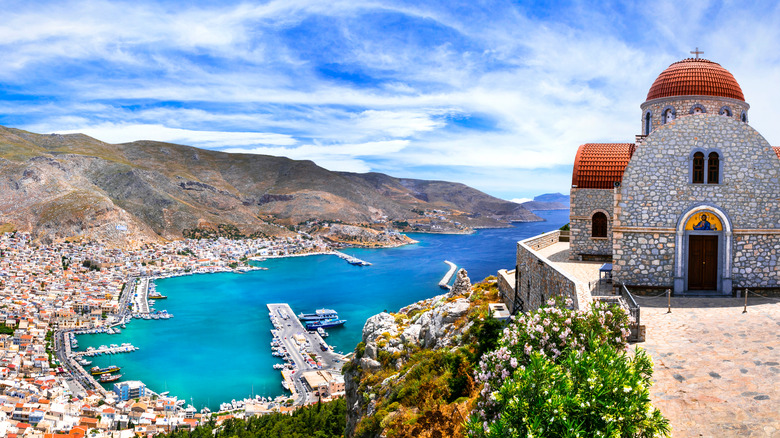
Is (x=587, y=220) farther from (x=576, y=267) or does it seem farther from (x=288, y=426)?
(x=288, y=426)

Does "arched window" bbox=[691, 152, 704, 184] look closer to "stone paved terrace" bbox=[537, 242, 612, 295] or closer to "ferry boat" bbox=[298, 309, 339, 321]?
"stone paved terrace" bbox=[537, 242, 612, 295]

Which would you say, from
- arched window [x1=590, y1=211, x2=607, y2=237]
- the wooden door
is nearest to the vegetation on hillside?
arched window [x1=590, y1=211, x2=607, y2=237]

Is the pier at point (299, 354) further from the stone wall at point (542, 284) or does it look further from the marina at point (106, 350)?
the stone wall at point (542, 284)

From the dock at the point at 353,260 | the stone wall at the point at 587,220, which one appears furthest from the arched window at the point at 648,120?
the dock at the point at 353,260

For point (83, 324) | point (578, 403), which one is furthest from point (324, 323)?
point (578, 403)

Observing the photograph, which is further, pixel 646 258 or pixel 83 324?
pixel 83 324
